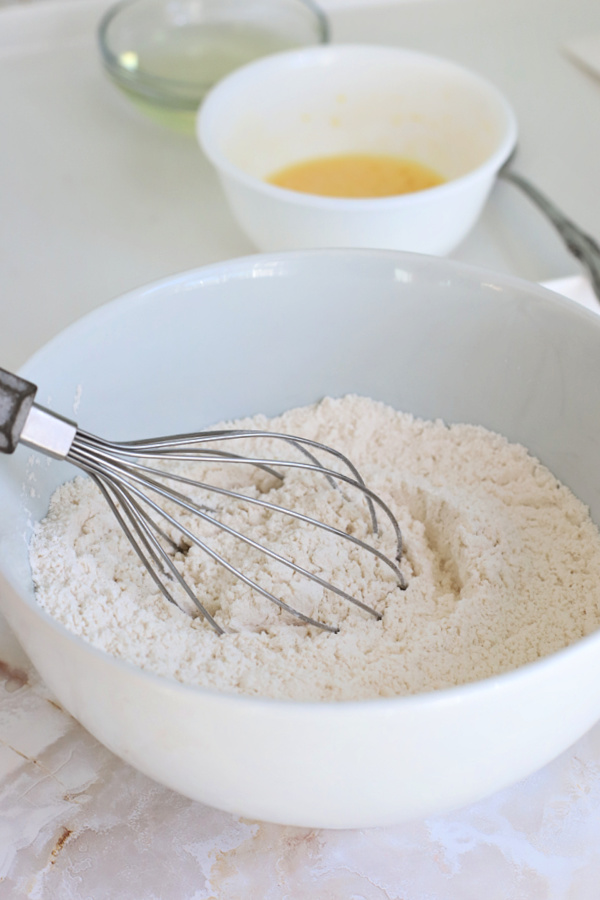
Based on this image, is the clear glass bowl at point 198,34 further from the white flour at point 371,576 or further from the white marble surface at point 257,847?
the white marble surface at point 257,847

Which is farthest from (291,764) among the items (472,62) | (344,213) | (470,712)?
(472,62)

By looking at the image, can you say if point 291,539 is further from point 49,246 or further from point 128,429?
point 49,246

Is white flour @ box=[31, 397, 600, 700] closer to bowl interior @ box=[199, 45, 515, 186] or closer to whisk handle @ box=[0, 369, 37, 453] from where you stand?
whisk handle @ box=[0, 369, 37, 453]

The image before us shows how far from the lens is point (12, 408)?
0.40 metres

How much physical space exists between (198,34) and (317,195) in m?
0.41

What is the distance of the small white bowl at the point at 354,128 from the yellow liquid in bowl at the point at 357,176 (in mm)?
21

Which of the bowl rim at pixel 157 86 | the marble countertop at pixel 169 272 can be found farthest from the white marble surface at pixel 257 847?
the bowl rim at pixel 157 86

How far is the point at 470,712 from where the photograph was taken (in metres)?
0.35

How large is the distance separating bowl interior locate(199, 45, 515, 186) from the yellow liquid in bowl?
20mm

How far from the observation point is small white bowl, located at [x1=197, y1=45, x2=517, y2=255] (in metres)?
0.74

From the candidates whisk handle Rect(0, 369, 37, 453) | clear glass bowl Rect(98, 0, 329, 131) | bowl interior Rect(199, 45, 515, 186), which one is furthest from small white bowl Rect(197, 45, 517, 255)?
whisk handle Rect(0, 369, 37, 453)

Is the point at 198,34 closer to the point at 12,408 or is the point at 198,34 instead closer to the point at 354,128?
the point at 354,128

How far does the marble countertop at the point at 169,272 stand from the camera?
1.41 ft

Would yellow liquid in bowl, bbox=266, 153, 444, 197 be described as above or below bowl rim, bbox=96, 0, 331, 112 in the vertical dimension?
above
